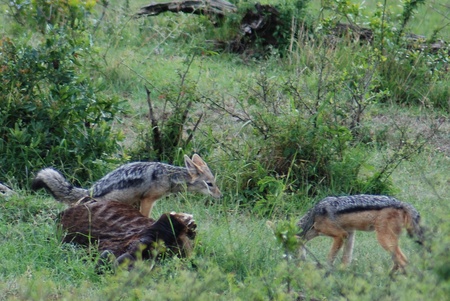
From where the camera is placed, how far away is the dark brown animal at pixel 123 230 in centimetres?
696

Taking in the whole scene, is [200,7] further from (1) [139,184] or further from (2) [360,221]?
(2) [360,221]

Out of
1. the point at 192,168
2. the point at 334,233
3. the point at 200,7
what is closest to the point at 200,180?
the point at 192,168

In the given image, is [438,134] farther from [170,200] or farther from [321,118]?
[170,200]

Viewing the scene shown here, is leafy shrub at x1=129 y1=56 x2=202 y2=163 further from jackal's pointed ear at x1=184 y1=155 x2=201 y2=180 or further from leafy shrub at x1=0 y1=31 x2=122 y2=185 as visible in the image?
jackal's pointed ear at x1=184 y1=155 x2=201 y2=180

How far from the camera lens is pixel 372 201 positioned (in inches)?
289

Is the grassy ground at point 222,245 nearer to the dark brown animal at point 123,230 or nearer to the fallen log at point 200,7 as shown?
the dark brown animal at point 123,230

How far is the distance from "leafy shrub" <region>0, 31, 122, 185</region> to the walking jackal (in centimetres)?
61

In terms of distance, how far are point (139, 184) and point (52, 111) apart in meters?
1.31

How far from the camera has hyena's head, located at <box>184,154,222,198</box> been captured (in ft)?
28.8

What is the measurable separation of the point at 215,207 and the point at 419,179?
2.34 m

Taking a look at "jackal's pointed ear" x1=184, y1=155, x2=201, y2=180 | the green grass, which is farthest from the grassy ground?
"jackal's pointed ear" x1=184, y1=155, x2=201, y2=180

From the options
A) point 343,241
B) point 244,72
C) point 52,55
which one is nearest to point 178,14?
point 244,72

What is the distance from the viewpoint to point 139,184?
8.37m

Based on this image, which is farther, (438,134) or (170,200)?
(438,134)
